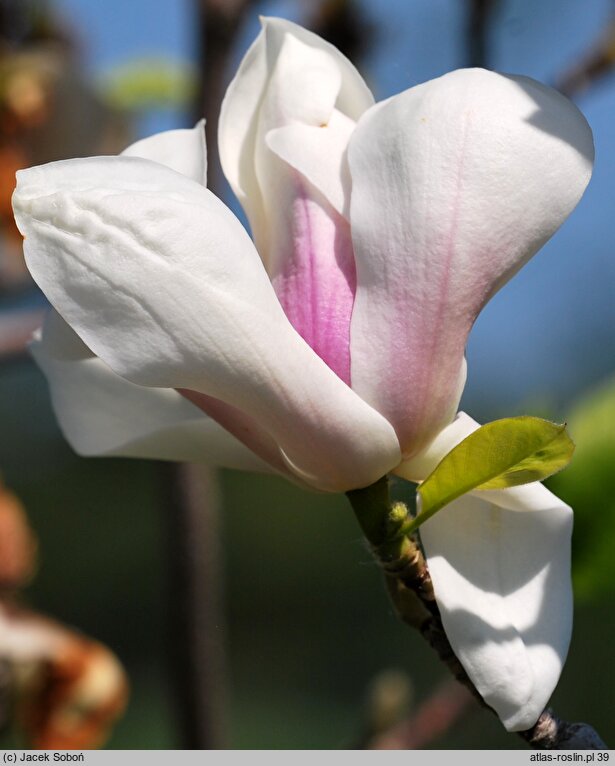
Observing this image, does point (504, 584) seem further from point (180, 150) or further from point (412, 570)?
point (180, 150)

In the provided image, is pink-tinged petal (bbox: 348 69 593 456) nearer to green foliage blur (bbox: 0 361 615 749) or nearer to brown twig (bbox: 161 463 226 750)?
brown twig (bbox: 161 463 226 750)

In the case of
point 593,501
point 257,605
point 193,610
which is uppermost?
point 593,501

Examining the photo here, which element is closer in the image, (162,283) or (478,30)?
(162,283)

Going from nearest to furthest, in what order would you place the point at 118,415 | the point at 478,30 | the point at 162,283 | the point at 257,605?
the point at 162,283, the point at 118,415, the point at 478,30, the point at 257,605

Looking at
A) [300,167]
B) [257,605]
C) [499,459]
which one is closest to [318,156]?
[300,167]

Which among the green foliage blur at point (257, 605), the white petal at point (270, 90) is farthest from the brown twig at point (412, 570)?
the green foliage blur at point (257, 605)

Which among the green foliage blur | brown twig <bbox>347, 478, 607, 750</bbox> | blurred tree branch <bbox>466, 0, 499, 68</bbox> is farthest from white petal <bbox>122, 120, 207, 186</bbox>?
the green foliage blur

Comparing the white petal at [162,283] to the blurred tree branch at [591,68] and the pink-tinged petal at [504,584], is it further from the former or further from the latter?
the blurred tree branch at [591,68]
